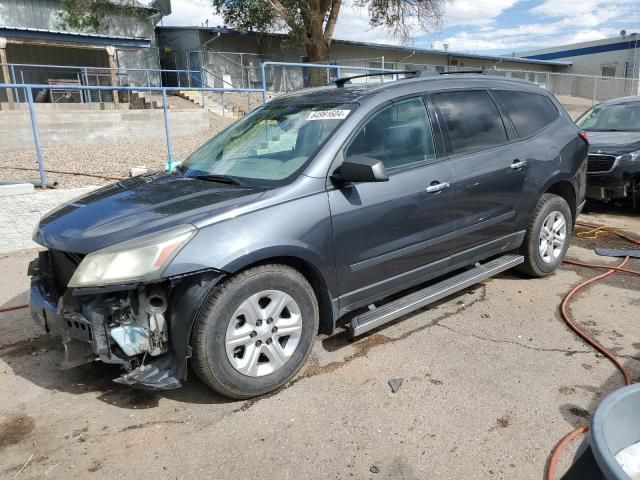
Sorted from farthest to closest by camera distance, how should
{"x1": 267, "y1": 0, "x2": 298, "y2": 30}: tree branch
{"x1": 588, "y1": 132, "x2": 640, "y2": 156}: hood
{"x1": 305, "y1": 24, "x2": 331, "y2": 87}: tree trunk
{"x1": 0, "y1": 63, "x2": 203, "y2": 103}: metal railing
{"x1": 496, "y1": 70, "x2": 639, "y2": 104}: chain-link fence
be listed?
{"x1": 496, "y1": 70, "x2": 639, "y2": 104}: chain-link fence < {"x1": 305, "y1": 24, "x2": 331, "y2": 87}: tree trunk < {"x1": 267, "y1": 0, "x2": 298, "y2": 30}: tree branch < {"x1": 0, "y1": 63, "x2": 203, "y2": 103}: metal railing < {"x1": 588, "y1": 132, "x2": 640, "y2": 156}: hood

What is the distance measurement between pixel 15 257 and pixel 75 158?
575 centimetres

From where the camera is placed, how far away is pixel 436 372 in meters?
3.41

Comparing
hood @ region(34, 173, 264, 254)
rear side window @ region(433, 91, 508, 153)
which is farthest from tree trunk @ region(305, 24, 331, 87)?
hood @ region(34, 173, 264, 254)

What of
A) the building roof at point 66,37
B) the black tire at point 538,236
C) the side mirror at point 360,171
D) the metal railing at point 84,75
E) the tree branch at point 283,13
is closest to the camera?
the side mirror at point 360,171

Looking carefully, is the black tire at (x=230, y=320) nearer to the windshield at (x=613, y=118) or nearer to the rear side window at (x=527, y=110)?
the rear side window at (x=527, y=110)

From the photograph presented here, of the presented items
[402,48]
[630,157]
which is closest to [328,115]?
[630,157]

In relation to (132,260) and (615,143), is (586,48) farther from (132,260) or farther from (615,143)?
(132,260)

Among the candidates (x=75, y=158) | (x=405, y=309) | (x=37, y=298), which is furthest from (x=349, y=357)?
(x=75, y=158)

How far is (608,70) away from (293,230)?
45904 millimetres

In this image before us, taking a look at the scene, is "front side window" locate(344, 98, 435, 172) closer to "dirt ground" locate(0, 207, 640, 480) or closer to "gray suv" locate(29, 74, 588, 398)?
"gray suv" locate(29, 74, 588, 398)

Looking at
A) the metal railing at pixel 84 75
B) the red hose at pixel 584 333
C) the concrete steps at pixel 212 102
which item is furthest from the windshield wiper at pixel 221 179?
the concrete steps at pixel 212 102

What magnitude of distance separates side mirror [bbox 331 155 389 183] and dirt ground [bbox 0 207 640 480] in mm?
1261

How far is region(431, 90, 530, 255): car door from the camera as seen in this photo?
403 centimetres

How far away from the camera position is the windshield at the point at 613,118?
848 cm
